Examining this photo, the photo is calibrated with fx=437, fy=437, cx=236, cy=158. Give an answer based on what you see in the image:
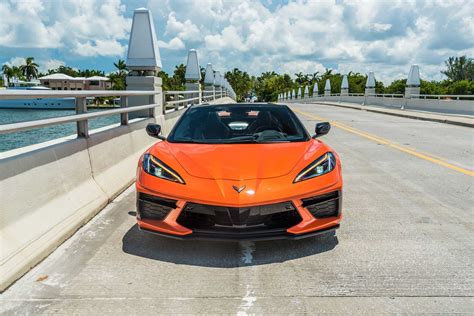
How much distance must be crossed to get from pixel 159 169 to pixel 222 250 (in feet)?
3.09

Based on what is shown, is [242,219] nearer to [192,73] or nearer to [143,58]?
[143,58]

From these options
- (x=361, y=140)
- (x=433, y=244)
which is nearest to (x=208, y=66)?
(x=361, y=140)

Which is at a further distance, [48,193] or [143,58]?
[143,58]

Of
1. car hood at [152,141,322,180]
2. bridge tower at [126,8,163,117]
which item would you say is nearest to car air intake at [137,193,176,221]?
car hood at [152,141,322,180]

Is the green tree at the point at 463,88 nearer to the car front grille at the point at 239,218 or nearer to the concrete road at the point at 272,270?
the concrete road at the point at 272,270

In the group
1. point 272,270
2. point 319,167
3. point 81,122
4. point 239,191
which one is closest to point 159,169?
point 239,191

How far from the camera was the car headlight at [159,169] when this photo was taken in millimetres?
3863

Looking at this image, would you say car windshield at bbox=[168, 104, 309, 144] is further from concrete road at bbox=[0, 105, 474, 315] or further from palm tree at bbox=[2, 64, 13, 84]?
palm tree at bbox=[2, 64, 13, 84]

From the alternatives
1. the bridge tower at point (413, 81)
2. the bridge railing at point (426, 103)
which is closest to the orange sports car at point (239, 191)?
the bridge railing at point (426, 103)

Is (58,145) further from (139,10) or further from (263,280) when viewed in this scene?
(139,10)

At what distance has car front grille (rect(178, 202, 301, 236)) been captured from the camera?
11.8 ft

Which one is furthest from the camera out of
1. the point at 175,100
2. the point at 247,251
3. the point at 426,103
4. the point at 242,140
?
the point at 426,103

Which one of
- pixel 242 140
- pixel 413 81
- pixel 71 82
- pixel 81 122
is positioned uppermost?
pixel 71 82

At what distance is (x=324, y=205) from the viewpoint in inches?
152
